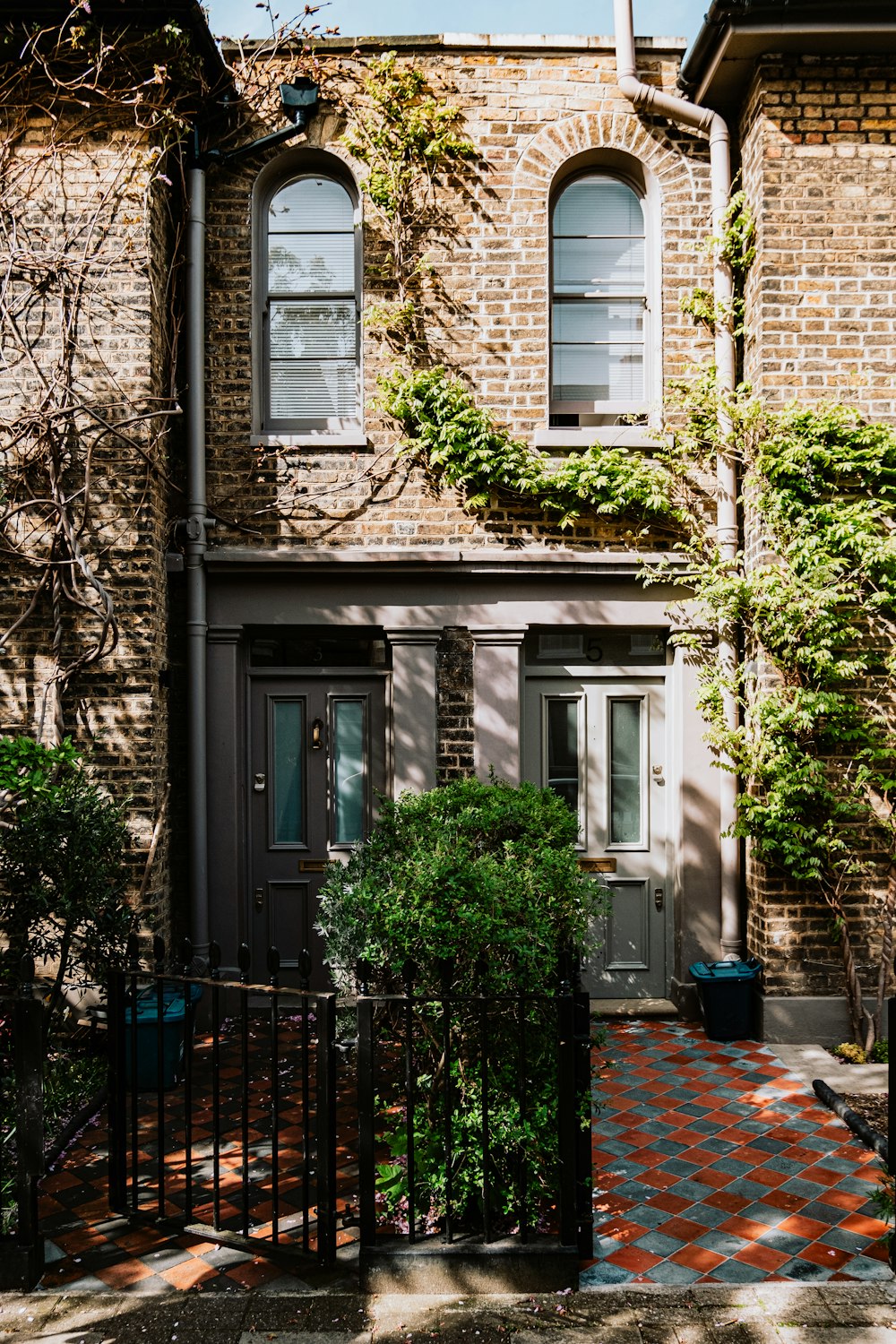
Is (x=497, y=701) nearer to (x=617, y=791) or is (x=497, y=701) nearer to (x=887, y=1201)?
(x=617, y=791)

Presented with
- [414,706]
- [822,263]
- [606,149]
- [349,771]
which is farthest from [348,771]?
[606,149]

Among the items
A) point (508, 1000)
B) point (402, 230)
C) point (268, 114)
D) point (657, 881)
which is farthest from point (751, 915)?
point (268, 114)

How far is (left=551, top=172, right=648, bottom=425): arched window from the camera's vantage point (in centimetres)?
724

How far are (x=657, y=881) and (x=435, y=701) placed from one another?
82.4 inches

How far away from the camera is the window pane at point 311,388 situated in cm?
723

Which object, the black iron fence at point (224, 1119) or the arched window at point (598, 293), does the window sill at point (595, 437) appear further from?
the black iron fence at point (224, 1119)

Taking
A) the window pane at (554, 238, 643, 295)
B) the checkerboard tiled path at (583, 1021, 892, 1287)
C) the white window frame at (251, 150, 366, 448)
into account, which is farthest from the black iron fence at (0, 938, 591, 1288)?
the window pane at (554, 238, 643, 295)

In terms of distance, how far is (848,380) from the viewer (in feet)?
21.2

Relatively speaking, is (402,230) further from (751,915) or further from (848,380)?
(751,915)

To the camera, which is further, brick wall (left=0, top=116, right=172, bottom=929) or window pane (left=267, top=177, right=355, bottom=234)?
window pane (left=267, top=177, right=355, bottom=234)

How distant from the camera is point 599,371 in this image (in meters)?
7.28

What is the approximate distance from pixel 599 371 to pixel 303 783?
12.3ft

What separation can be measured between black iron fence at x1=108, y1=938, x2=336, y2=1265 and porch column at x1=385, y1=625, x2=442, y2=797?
6.03ft

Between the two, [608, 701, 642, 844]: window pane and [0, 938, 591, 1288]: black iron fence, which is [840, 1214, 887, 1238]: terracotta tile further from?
[608, 701, 642, 844]: window pane
